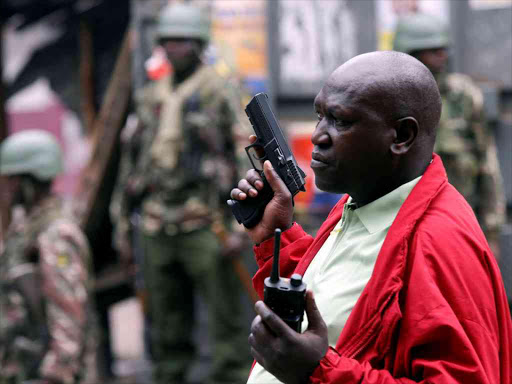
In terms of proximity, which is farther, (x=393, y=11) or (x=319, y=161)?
(x=393, y=11)

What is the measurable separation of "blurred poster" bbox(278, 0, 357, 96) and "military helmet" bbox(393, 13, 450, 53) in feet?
2.77

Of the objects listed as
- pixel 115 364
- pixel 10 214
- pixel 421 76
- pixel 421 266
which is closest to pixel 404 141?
pixel 421 76

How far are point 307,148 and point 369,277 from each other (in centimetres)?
466

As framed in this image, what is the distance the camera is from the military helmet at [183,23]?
607 cm

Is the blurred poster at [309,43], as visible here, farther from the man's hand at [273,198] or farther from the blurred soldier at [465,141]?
the man's hand at [273,198]

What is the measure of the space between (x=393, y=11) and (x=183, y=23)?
68.7 inches

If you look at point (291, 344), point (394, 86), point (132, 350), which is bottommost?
point (132, 350)

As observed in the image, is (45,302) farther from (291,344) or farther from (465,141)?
(291,344)

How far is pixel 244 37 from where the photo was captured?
21.7ft

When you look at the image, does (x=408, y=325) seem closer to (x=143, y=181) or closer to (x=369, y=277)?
(x=369, y=277)

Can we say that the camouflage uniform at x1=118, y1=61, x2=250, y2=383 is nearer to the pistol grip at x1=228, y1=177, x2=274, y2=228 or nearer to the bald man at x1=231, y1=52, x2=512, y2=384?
the pistol grip at x1=228, y1=177, x2=274, y2=228

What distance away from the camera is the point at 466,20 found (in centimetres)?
703

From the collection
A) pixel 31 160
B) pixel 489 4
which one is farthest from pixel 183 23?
pixel 489 4

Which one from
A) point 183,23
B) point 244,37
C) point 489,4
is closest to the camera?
point 183,23
